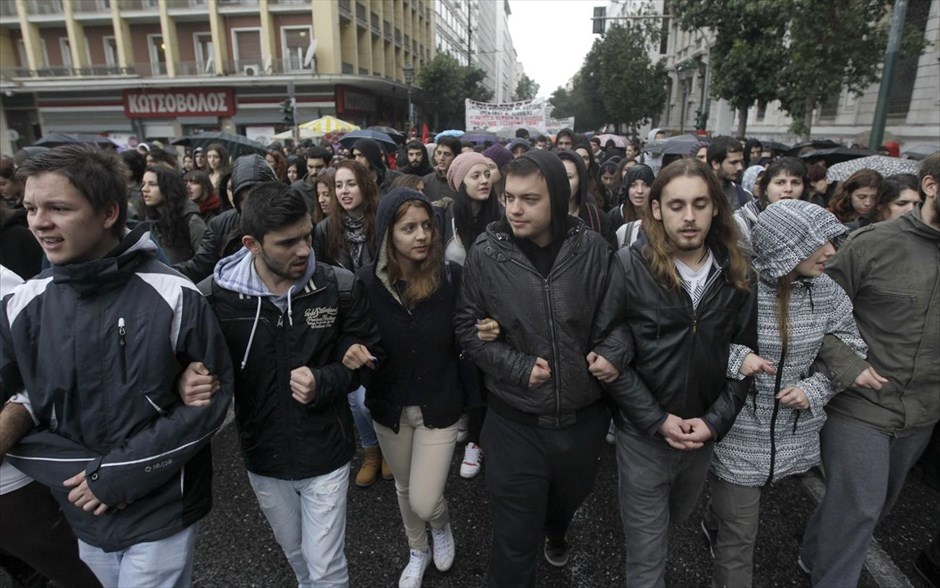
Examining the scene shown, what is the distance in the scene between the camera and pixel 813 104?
43.3ft

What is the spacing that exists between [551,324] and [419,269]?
0.75 m

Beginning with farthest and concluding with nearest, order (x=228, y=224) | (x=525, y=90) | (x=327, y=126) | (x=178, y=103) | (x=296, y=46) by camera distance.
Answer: (x=525, y=90) → (x=178, y=103) → (x=296, y=46) → (x=327, y=126) → (x=228, y=224)

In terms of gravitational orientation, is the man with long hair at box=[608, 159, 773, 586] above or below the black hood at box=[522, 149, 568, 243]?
below

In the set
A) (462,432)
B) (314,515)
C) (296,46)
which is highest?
(296,46)

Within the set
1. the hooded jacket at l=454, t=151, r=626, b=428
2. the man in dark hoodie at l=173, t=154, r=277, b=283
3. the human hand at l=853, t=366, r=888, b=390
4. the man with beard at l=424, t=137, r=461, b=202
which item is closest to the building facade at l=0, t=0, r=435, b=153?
the man with beard at l=424, t=137, r=461, b=202

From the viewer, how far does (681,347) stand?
7.44ft

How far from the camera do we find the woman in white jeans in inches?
103

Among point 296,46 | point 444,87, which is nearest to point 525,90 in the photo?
point 444,87

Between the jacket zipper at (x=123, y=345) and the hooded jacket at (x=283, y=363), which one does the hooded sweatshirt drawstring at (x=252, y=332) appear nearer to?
the hooded jacket at (x=283, y=363)

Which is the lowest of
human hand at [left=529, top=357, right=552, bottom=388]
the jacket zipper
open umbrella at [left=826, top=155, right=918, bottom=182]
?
human hand at [left=529, top=357, right=552, bottom=388]

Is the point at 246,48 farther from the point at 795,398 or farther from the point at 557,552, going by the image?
the point at 795,398

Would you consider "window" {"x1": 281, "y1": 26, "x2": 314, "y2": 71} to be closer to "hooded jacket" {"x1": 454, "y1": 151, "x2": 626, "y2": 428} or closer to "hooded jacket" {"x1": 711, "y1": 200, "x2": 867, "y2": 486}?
"hooded jacket" {"x1": 454, "y1": 151, "x2": 626, "y2": 428}

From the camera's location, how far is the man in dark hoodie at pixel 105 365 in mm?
1803

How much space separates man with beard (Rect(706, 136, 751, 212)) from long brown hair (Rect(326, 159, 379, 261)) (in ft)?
10.5
